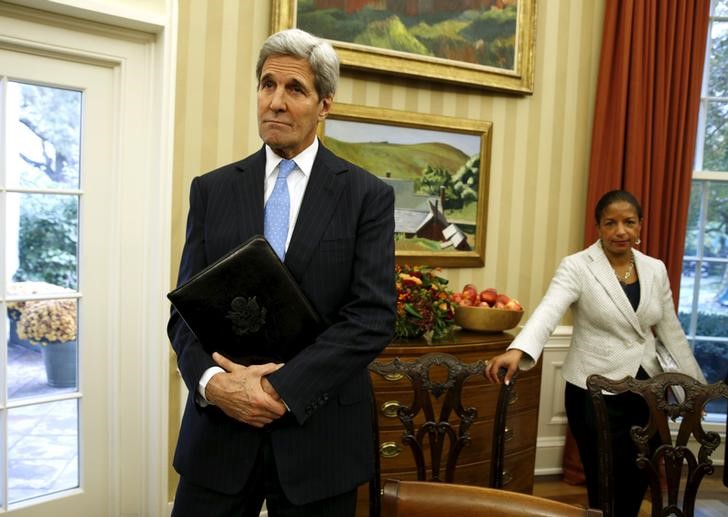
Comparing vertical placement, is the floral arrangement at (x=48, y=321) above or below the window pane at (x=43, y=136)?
below

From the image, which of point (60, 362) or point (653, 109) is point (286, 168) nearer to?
point (60, 362)

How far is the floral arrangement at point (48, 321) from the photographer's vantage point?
99.7 inches

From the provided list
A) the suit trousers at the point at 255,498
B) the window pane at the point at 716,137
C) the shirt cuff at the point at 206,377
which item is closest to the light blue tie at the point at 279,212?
the shirt cuff at the point at 206,377

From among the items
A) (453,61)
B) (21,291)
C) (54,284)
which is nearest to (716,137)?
(453,61)

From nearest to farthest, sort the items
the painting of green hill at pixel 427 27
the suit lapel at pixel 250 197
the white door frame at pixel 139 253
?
1. the suit lapel at pixel 250 197
2. the white door frame at pixel 139 253
3. the painting of green hill at pixel 427 27

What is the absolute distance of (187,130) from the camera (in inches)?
108

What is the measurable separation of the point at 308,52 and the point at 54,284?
178 centimetres

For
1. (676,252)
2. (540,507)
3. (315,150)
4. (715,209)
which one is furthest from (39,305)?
(715,209)

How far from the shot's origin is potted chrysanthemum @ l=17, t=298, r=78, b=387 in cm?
254

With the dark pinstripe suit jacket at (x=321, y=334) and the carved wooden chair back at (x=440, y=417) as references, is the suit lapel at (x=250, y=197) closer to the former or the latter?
the dark pinstripe suit jacket at (x=321, y=334)

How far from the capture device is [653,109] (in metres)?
3.56

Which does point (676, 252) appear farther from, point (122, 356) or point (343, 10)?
point (122, 356)

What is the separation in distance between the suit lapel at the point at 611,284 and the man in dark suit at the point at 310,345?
132 cm

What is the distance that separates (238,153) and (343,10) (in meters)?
0.87
